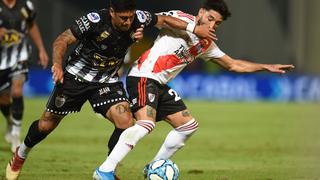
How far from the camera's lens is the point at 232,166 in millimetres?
11625

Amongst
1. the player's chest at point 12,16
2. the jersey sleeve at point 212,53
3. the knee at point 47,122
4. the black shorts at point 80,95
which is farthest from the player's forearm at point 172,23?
the player's chest at point 12,16

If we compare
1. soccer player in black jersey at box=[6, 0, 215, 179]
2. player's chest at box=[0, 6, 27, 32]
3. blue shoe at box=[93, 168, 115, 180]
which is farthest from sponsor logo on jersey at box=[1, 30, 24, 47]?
blue shoe at box=[93, 168, 115, 180]

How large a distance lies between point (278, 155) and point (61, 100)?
197 inches

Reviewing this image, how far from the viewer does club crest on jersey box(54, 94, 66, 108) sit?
30.4 feet

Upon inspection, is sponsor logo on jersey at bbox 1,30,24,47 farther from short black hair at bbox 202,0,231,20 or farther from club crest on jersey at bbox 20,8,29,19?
short black hair at bbox 202,0,231,20

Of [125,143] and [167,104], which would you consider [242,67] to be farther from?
[125,143]

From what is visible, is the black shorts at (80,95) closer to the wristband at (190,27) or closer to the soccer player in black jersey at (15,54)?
the wristband at (190,27)

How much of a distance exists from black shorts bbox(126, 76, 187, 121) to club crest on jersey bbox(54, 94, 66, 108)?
800 millimetres

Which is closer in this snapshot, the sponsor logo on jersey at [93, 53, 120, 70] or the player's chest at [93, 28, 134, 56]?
the player's chest at [93, 28, 134, 56]

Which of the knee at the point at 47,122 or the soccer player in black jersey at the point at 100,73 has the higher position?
the soccer player in black jersey at the point at 100,73

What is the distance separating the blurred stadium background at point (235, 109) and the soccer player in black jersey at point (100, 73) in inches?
37.0

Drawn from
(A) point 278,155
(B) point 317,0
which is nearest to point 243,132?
(A) point 278,155

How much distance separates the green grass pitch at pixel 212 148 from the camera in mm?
10727

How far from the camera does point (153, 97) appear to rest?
955cm
